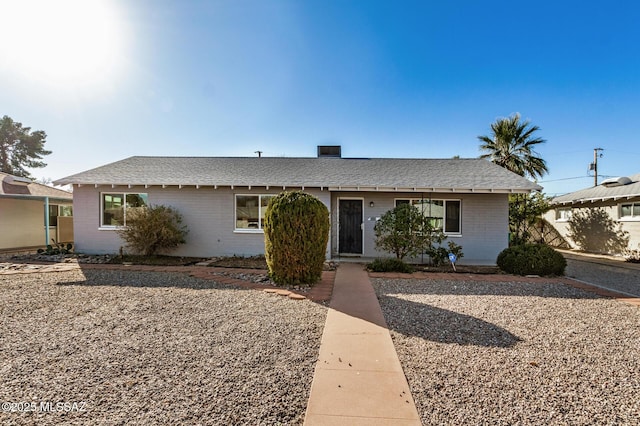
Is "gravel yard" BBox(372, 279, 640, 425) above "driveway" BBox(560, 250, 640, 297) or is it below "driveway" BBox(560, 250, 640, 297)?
above

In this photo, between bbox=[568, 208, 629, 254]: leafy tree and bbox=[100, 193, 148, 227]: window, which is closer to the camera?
bbox=[100, 193, 148, 227]: window

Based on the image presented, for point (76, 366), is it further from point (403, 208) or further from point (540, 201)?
point (540, 201)

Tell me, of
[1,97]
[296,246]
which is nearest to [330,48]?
[296,246]

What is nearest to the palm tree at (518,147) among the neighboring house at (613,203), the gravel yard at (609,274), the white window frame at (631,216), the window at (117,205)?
the neighboring house at (613,203)

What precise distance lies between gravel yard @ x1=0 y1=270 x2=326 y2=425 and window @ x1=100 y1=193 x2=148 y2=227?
5.15m

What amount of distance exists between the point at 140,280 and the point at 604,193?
19.7 meters

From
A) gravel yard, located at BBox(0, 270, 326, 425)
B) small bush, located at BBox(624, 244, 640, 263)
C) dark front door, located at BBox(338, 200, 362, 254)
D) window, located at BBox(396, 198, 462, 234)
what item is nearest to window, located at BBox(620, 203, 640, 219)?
small bush, located at BBox(624, 244, 640, 263)

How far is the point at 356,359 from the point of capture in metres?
3.25

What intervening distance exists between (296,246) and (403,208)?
4381mm

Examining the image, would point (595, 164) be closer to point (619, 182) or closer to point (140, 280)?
point (619, 182)

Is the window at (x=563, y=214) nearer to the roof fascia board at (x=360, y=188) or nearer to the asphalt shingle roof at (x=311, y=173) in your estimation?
the asphalt shingle roof at (x=311, y=173)

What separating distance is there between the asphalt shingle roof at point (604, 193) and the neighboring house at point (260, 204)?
6.02 metres

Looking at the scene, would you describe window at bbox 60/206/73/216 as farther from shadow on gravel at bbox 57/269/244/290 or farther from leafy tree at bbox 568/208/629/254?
leafy tree at bbox 568/208/629/254

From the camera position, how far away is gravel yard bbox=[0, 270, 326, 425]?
2316mm
